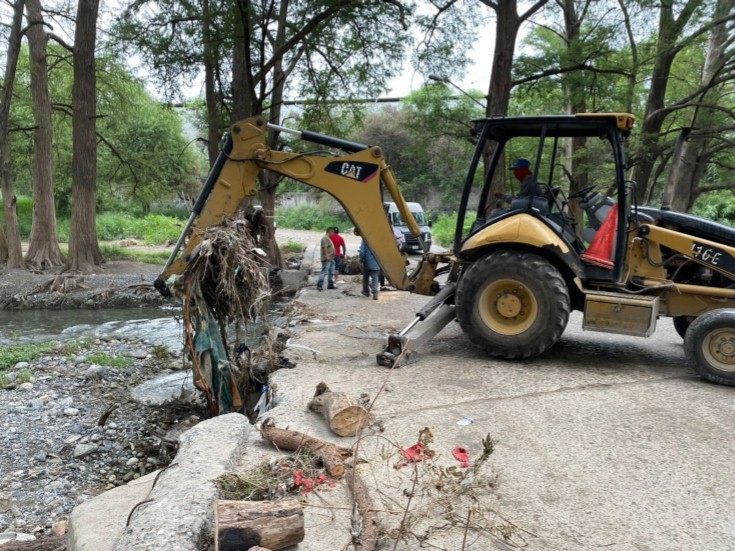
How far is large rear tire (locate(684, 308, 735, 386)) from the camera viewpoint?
561 centimetres

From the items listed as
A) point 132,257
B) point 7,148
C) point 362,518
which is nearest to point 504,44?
point 362,518

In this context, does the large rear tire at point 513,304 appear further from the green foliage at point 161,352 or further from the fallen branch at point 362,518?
the green foliage at point 161,352

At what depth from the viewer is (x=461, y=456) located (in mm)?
3949

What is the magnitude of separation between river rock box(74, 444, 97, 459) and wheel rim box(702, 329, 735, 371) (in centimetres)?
619

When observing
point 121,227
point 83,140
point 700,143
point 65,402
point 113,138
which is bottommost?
point 65,402

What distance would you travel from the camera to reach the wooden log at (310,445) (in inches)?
146

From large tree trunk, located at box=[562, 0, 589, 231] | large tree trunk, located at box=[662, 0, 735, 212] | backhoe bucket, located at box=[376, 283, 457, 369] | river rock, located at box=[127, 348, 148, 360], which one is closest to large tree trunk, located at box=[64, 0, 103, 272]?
river rock, located at box=[127, 348, 148, 360]

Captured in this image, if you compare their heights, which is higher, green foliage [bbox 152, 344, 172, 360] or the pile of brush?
the pile of brush

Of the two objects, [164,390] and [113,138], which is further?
[113,138]

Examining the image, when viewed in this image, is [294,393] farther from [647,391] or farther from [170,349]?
[170,349]

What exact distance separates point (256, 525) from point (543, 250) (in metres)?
4.43

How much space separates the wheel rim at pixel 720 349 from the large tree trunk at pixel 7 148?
1816 cm

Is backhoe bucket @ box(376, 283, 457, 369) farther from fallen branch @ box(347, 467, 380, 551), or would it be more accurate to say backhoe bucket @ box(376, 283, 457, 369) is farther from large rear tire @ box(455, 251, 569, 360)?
fallen branch @ box(347, 467, 380, 551)

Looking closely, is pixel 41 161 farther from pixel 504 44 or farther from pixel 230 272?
pixel 230 272
